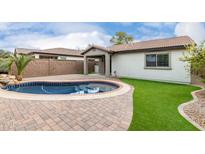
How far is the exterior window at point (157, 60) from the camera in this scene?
1440 cm

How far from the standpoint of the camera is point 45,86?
1412 cm

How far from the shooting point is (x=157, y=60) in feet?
49.2

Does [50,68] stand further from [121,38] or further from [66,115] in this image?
[121,38]

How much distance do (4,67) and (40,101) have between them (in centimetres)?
1305

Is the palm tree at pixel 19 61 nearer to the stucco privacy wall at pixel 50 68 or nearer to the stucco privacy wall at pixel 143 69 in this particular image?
Result: the stucco privacy wall at pixel 50 68

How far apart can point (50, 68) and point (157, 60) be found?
1625 centimetres

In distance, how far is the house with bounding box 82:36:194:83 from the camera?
13.4m

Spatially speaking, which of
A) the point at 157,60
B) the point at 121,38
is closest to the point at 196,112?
the point at 157,60

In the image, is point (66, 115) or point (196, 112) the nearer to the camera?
point (66, 115)

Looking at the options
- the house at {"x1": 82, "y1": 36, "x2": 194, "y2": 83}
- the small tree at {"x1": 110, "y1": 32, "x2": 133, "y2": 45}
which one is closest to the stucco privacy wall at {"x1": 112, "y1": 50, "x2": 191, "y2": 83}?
the house at {"x1": 82, "y1": 36, "x2": 194, "y2": 83}

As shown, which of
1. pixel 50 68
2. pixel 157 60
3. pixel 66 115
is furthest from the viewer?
pixel 50 68

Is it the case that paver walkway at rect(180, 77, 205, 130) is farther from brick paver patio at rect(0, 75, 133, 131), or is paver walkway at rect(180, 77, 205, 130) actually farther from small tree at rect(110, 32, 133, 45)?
small tree at rect(110, 32, 133, 45)
